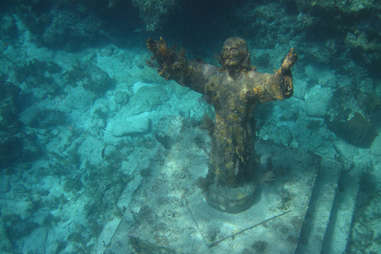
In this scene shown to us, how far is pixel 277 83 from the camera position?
281 cm

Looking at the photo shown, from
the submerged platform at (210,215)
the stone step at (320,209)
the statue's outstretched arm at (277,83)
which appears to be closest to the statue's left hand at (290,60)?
the statue's outstretched arm at (277,83)

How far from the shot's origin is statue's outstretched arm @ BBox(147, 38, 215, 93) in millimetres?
3098

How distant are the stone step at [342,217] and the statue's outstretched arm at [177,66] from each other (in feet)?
15.1

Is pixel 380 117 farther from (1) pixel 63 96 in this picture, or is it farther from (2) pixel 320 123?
(1) pixel 63 96

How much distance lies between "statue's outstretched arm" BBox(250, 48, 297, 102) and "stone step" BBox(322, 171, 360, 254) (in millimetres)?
4147

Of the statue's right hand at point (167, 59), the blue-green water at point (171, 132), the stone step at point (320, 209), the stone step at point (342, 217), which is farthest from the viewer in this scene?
the stone step at point (342, 217)

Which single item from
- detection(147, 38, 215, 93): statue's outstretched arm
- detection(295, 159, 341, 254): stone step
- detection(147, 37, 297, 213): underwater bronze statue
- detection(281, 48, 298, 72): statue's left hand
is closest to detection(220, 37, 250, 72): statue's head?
detection(147, 37, 297, 213): underwater bronze statue

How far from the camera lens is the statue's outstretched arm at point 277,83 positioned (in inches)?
99.4

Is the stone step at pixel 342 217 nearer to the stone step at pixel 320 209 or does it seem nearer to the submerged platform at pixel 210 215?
the stone step at pixel 320 209

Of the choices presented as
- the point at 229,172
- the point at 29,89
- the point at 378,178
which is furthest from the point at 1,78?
the point at 378,178

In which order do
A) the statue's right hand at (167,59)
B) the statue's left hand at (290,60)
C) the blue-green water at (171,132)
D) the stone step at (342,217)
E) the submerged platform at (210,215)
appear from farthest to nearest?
the stone step at (342,217) < the blue-green water at (171,132) < the submerged platform at (210,215) < the statue's right hand at (167,59) < the statue's left hand at (290,60)

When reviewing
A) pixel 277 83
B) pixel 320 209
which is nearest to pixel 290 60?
pixel 277 83

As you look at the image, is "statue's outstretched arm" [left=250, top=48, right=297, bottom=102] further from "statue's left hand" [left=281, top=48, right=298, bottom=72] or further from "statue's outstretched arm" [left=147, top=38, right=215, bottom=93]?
"statue's outstretched arm" [left=147, top=38, right=215, bottom=93]

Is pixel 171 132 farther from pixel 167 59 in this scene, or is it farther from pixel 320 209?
pixel 320 209
